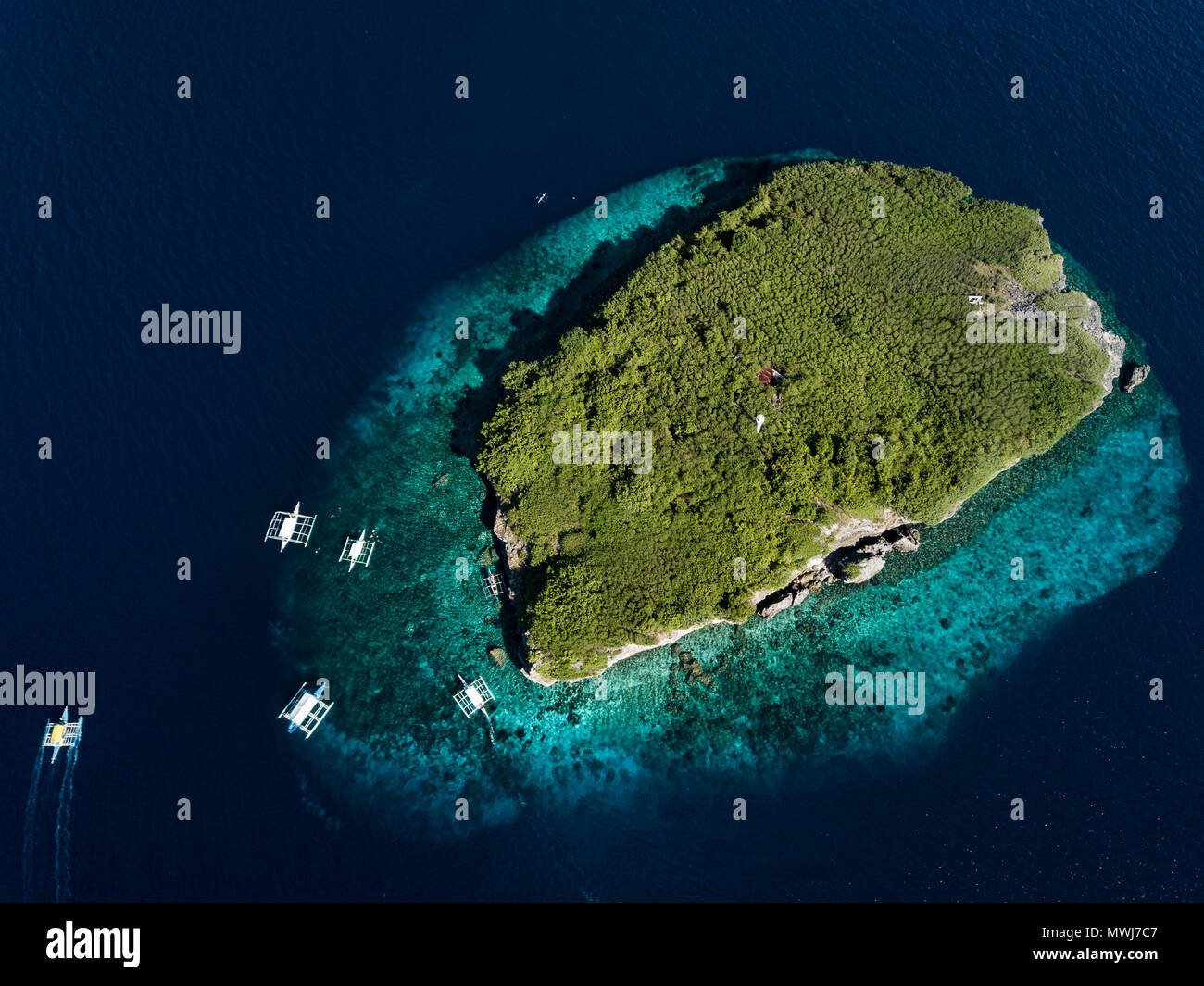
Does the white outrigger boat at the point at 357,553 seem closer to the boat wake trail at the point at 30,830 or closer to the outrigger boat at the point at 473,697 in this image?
the outrigger boat at the point at 473,697

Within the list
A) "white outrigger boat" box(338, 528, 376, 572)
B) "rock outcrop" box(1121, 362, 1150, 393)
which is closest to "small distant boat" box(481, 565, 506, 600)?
"white outrigger boat" box(338, 528, 376, 572)

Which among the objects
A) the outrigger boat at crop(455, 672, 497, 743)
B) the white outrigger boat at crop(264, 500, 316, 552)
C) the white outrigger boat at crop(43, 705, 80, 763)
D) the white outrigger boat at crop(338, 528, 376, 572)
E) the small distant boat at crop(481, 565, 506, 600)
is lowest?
the white outrigger boat at crop(43, 705, 80, 763)

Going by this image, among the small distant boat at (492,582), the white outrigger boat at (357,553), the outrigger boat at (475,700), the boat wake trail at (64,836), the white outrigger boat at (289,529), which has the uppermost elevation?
the white outrigger boat at (289,529)

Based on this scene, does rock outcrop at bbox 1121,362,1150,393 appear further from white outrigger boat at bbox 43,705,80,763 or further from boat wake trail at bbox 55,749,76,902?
boat wake trail at bbox 55,749,76,902

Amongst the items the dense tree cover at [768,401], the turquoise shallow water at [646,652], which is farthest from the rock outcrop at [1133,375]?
the dense tree cover at [768,401]

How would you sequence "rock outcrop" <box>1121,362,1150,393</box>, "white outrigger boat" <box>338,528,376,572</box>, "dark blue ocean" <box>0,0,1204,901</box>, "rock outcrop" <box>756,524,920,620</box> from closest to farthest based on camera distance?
"dark blue ocean" <box>0,0,1204,901</box> < "rock outcrop" <box>756,524,920,620</box> < "white outrigger boat" <box>338,528,376,572</box> < "rock outcrop" <box>1121,362,1150,393</box>

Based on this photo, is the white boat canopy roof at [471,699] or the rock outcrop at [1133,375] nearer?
the white boat canopy roof at [471,699]

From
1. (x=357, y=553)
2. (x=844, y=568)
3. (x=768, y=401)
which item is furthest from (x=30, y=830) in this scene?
(x=768, y=401)
